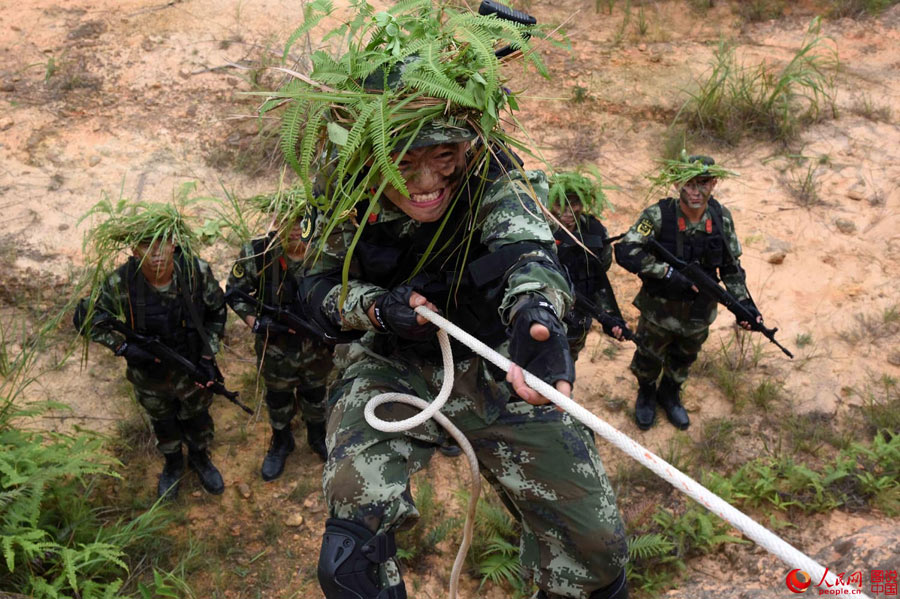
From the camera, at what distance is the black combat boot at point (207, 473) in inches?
202

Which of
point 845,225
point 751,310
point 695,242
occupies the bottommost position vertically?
point 845,225

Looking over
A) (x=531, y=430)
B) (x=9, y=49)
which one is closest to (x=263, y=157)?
(x=9, y=49)

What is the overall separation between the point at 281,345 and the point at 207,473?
0.95 meters

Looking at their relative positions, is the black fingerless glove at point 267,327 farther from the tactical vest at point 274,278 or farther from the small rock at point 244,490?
the small rock at point 244,490

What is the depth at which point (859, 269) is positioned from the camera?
7.21 metres

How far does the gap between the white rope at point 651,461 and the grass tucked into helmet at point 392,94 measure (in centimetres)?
52

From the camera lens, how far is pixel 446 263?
3412 millimetres

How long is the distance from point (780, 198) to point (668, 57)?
2.56 meters

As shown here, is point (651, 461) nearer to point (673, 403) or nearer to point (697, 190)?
point (697, 190)

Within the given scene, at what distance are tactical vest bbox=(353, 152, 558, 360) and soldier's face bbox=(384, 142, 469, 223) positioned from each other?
0.05 meters

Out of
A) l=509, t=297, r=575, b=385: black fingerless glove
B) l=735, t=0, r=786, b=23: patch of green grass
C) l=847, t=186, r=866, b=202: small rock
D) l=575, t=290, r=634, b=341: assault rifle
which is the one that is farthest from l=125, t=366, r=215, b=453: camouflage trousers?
l=735, t=0, r=786, b=23: patch of green grass

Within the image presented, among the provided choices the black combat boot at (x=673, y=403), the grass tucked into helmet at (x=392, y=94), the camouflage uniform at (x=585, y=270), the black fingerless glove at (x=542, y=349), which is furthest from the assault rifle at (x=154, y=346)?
the black combat boot at (x=673, y=403)

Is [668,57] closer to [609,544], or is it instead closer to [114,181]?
[114,181]

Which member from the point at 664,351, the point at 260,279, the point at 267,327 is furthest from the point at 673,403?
the point at 260,279
